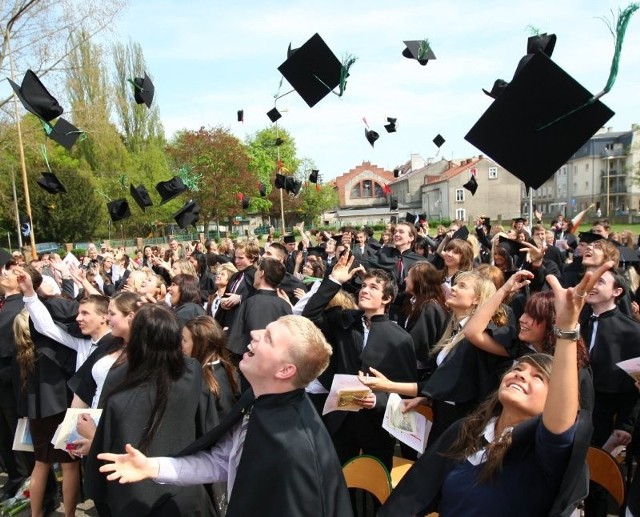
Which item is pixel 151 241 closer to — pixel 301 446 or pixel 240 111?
pixel 240 111

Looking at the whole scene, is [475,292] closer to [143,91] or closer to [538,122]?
[538,122]

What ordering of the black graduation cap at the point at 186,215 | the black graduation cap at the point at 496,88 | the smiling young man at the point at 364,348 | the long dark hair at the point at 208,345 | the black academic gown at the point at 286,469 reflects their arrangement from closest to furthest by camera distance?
the black academic gown at the point at 286,469, the long dark hair at the point at 208,345, the smiling young man at the point at 364,348, the black graduation cap at the point at 496,88, the black graduation cap at the point at 186,215

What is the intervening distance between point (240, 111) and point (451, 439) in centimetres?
1088

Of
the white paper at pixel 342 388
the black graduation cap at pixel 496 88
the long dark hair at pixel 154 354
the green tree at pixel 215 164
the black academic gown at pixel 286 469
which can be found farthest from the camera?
the green tree at pixel 215 164

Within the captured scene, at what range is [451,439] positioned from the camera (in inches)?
85.1

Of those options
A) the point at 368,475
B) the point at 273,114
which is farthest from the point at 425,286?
the point at 273,114

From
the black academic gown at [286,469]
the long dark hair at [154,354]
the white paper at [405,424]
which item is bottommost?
the white paper at [405,424]

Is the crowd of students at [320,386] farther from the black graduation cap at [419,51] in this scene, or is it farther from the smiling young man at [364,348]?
the black graduation cap at [419,51]

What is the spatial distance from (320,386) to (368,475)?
3.95ft

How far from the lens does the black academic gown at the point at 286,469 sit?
6.20 feet

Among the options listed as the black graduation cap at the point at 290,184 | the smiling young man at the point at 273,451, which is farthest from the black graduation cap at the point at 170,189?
the smiling young man at the point at 273,451

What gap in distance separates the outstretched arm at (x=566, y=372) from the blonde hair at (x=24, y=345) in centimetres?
391

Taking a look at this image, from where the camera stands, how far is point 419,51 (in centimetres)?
741

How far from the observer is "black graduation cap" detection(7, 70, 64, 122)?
245 inches
